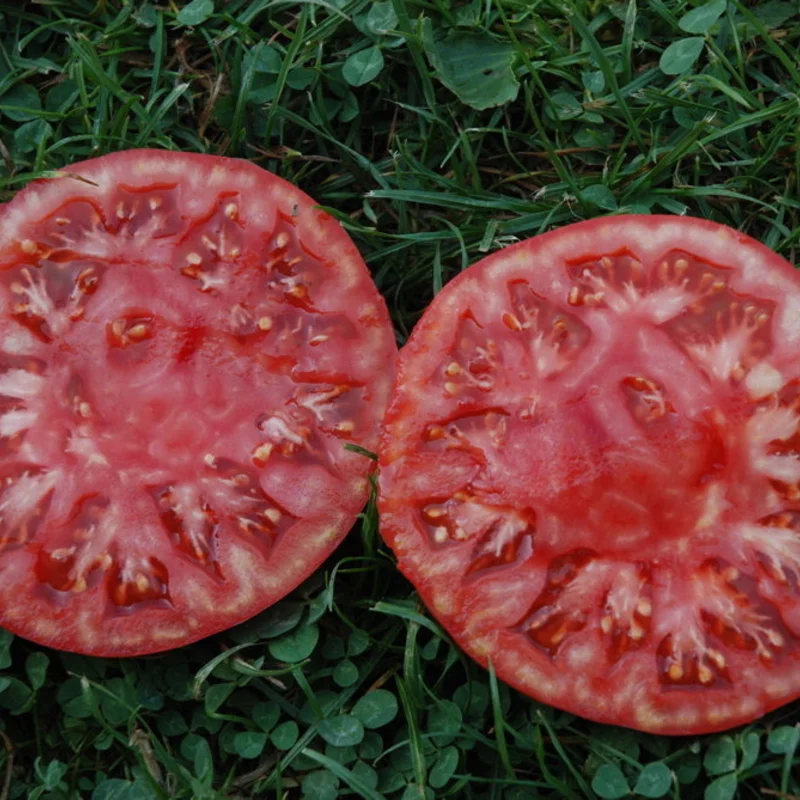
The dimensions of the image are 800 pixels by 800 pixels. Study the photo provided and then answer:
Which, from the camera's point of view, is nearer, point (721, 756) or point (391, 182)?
point (721, 756)

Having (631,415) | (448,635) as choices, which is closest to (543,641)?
(448,635)

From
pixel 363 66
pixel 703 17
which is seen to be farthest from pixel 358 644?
pixel 703 17

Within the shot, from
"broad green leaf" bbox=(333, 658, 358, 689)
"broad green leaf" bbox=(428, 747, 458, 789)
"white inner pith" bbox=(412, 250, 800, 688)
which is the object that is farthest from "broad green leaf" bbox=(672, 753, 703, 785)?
"broad green leaf" bbox=(333, 658, 358, 689)

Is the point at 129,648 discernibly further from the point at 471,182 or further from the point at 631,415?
the point at 471,182

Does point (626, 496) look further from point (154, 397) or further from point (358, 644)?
point (154, 397)

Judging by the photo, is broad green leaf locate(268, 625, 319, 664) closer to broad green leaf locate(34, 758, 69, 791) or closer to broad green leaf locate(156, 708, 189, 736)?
broad green leaf locate(156, 708, 189, 736)

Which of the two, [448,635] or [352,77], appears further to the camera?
[352,77]
